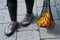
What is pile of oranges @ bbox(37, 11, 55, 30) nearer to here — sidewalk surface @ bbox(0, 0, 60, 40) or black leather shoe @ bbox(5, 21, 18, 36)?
sidewalk surface @ bbox(0, 0, 60, 40)

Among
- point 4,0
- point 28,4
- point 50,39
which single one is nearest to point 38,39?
point 50,39

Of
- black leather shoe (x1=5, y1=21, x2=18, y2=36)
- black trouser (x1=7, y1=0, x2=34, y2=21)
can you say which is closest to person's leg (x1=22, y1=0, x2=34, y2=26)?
black trouser (x1=7, y1=0, x2=34, y2=21)

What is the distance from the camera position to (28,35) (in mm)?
2715

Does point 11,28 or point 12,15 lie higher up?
point 12,15

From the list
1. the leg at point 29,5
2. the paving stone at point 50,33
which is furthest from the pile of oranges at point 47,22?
the leg at point 29,5

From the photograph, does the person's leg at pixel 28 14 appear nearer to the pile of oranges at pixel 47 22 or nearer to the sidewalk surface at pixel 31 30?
the sidewalk surface at pixel 31 30

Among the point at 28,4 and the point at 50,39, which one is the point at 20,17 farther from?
the point at 50,39

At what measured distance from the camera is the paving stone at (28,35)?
2660 mm

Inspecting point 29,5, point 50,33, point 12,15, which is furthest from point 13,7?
point 50,33

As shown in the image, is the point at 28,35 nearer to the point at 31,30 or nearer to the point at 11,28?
the point at 31,30

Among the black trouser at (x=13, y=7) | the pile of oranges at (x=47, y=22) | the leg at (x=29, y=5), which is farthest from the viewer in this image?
the leg at (x=29, y=5)

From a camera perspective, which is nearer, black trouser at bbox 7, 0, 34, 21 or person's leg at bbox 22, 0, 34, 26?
black trouser at bbox 7, 0, 34, 21

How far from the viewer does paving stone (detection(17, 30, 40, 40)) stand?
2660mm

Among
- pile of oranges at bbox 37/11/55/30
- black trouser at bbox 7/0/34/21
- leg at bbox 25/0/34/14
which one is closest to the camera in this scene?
pile of oranges at bbox 37/11/55/30
